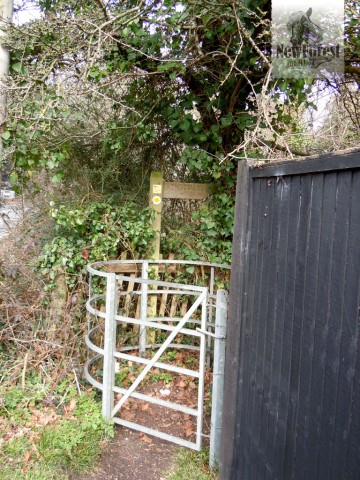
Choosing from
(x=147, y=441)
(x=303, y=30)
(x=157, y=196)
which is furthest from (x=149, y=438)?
(x=303, y=30)

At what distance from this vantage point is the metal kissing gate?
3.32 m

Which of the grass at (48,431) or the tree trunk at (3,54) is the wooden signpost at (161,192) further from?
the grass at (48,431)

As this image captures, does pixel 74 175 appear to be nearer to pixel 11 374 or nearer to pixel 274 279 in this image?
pixel 11 374

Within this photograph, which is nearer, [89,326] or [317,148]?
[89,326]

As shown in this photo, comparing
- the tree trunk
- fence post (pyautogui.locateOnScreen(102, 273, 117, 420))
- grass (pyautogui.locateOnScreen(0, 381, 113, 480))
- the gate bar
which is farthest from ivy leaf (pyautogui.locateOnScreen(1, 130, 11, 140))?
grass (pyautogui.locateOnScreen(0, 381, 113, 480))

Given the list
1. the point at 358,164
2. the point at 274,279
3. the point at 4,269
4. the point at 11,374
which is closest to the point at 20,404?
the point at 11,374

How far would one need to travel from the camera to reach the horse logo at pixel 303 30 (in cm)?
411

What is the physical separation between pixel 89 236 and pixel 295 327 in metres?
3.53

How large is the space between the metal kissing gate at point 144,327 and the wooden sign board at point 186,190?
2.98 feet

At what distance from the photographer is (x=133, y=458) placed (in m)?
3.35

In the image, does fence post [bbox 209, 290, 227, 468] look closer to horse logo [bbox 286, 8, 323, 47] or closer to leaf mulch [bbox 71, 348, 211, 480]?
leaf mulch [bbox 71, 348, 211, 480]

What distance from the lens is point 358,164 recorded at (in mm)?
1596

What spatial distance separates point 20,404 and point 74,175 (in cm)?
320

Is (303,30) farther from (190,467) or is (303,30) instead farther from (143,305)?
(190,467)
